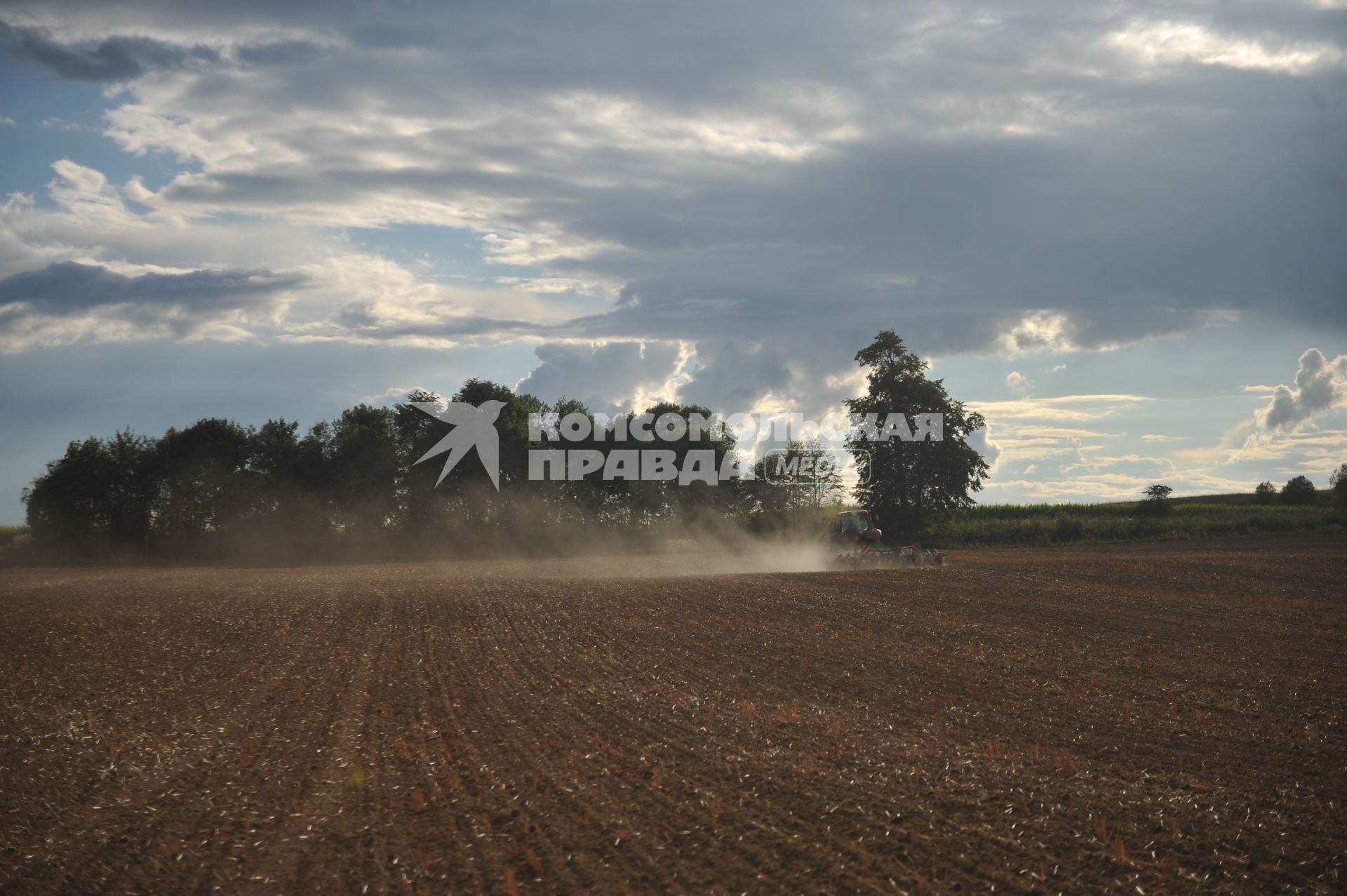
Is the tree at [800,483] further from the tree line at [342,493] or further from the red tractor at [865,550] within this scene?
the red tractor at [865,550]

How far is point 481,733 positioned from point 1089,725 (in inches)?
323

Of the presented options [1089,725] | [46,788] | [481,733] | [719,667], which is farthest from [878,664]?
[46,788]

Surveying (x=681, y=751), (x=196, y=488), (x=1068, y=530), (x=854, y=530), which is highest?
(x=196, y=488)

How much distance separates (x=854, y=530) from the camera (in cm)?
4175

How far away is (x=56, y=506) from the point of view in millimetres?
63750

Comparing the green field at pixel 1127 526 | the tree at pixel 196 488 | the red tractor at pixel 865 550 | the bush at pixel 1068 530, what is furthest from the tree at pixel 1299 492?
the tree at pixel 196 488

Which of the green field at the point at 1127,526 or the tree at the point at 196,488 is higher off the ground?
the tree at the point at 196,488

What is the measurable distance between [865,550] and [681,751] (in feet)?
96.6

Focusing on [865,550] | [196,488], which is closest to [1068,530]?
[865,550]

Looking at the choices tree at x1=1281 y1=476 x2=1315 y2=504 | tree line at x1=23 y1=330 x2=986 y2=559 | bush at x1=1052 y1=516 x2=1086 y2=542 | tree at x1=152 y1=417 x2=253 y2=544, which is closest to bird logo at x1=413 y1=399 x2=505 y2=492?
tree line at x1=23 y1=330 x2=986 y2=559

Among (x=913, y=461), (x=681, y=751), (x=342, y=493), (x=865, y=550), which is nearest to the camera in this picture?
(x=681, y=751)

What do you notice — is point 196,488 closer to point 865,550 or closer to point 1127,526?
point 865,550

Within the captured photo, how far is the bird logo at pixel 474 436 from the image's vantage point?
69250 millimetres

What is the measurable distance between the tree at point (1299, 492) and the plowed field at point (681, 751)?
78.3 metres
